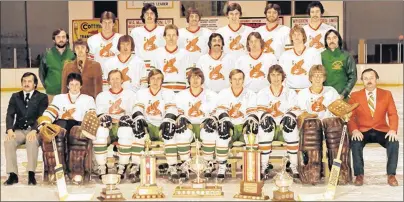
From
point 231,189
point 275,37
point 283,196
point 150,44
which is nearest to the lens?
point 283,196

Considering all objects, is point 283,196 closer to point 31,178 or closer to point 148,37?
point 31,178

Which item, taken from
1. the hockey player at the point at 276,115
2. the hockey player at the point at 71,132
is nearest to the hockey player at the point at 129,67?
the hockey player at the point at 71,132

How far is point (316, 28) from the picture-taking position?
530 cm

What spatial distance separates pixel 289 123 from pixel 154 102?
3.09 ft

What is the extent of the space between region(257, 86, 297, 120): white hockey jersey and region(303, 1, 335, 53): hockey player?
0.62m

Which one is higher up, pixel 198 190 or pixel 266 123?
pixel 266 123

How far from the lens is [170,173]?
4758 mm

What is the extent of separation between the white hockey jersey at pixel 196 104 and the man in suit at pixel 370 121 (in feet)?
3.11

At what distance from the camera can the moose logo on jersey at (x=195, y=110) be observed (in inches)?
188

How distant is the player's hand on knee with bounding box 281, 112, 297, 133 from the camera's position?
15.1 ft

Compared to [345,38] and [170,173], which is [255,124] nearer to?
[170,173]

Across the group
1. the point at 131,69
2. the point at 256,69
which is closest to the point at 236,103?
the point at 256,69

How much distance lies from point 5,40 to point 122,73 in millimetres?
8963

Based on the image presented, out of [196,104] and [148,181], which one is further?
[196,104]
